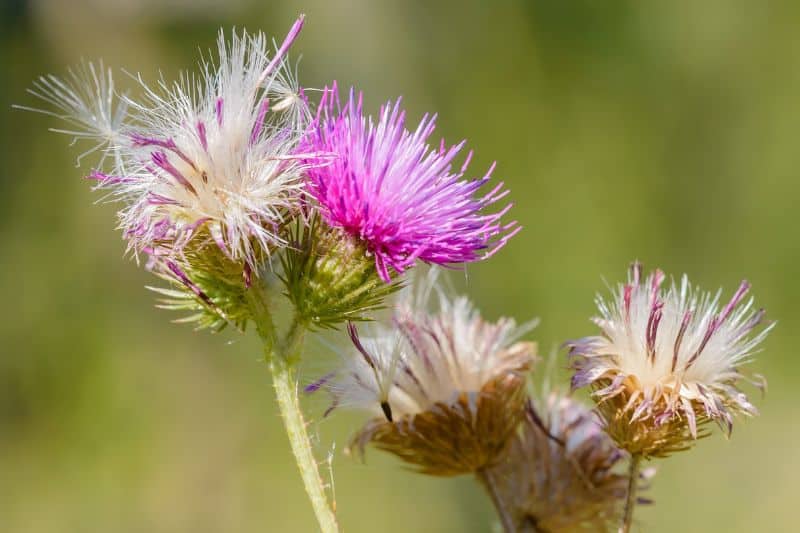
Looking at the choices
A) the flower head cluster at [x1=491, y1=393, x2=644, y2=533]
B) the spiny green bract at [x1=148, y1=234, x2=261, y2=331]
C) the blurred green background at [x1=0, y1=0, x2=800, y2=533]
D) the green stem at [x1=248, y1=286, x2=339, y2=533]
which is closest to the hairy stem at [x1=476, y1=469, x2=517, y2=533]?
the flower head cluster at [x1=491, y1=393, x2=644, y2=533]

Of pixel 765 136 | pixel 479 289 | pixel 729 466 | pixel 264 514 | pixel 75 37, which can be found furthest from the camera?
pixel 765 136

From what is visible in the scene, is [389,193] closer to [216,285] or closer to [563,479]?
[216,285]

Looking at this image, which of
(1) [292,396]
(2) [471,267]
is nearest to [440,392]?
(1) [292,396]

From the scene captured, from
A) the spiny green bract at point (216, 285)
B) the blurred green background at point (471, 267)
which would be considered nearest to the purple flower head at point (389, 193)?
the spiny green bract at point (216, 285)

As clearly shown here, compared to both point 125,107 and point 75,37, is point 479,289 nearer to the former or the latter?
point 75,37

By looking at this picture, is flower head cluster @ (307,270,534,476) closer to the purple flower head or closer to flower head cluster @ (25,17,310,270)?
the purple flower head

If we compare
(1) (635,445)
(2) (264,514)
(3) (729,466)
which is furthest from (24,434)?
(1) (635,445)
